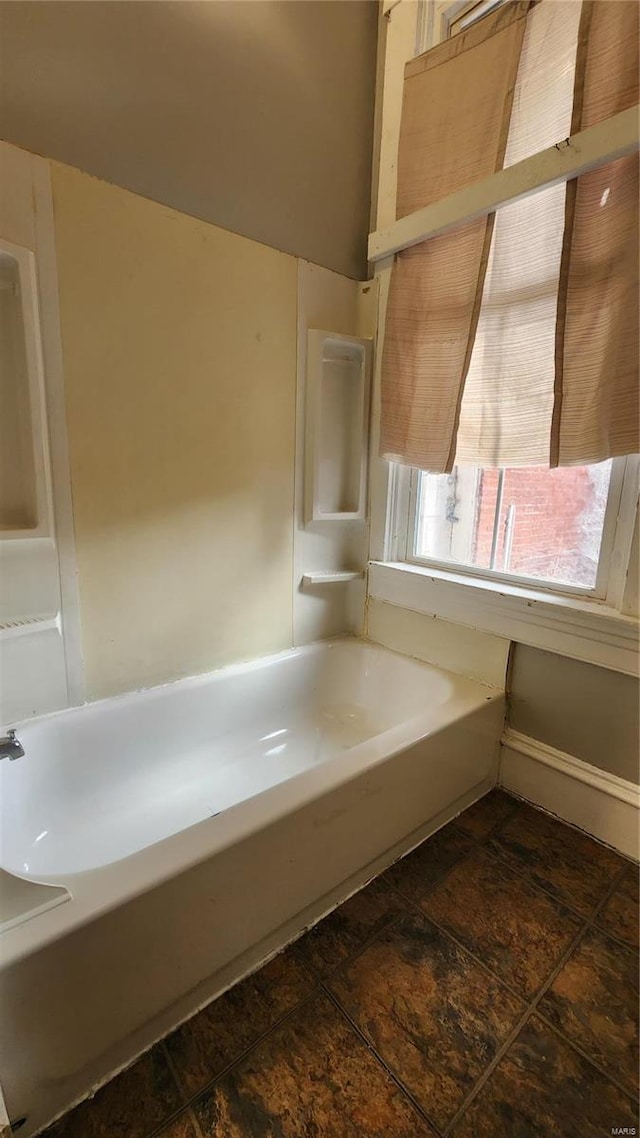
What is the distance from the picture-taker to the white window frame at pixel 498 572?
4.25 feet

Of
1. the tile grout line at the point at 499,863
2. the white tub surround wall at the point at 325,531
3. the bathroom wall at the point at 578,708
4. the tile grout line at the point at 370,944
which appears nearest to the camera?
the tile grout line at the point at 370,944

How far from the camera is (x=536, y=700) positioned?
63.4 inches

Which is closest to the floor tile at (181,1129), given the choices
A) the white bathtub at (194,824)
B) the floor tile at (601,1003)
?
the white bathtub at (194,824)

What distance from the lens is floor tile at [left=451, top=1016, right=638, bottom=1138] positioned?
0.83m

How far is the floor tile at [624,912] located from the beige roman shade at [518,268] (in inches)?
46.9

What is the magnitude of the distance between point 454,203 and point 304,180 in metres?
0.58

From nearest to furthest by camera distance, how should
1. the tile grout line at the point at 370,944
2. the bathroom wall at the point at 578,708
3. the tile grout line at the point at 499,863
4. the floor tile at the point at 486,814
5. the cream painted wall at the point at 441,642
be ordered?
the tile grout line at the point at 370,944 < the tile grout line at the point at 499,863 < the bathroom wall at the point at 578,708 < the floor tile at the point at 486,814 < the cream painted wall at the point at 441,642

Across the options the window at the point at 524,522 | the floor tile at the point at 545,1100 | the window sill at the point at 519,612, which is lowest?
the floor tile at the point at 545,1100

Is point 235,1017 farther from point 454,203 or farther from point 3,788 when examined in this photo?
point 454,203

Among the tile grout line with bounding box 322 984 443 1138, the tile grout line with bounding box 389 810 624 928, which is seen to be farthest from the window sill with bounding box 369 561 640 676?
the tile grout line with bounding box 322 984 443 1138

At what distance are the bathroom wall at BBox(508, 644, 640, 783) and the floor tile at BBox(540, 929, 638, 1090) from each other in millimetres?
477

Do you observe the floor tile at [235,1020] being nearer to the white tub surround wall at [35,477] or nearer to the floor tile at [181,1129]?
the floor tile at [181,1129]

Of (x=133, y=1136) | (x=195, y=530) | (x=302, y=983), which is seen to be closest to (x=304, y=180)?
(x=195, y=530)

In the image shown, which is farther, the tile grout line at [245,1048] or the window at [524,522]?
the window at [524,522]
